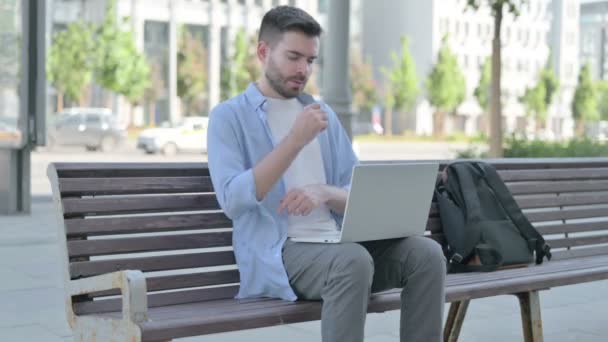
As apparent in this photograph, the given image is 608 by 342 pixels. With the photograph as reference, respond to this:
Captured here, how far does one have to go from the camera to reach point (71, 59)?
4916cm

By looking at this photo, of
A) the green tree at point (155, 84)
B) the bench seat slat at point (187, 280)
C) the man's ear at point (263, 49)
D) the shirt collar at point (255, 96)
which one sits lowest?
the bench seat slat at point (187, 280)

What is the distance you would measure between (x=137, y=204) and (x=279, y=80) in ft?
2.29

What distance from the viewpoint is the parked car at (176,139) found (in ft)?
119

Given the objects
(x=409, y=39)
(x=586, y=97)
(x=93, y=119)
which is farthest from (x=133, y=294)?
(x=409, y=39)

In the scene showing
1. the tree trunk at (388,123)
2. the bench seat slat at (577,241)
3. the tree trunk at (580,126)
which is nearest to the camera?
the bench seat slat at (577,241)

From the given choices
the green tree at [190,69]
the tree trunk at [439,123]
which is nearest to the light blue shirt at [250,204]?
the green tree at [190,69]

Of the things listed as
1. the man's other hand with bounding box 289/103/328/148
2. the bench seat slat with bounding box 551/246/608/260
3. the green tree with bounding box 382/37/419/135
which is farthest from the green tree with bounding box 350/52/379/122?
the man's other hand with bounding box 289/103/328/148

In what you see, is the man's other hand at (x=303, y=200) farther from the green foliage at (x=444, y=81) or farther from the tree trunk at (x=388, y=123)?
Answer: the tree trunk at (x=388, y=123)

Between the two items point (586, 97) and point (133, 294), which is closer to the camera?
point (133, 294)

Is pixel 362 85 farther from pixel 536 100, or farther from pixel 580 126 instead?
pixel 580 126

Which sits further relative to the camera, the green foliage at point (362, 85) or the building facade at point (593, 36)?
the building facade at point (593, 36)

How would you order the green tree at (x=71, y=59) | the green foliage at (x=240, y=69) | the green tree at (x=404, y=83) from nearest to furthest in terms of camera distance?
the green tree at (x=71, y=59) → the green foliage at (x=240, y=69) → the green tree at (x=404, y=83)

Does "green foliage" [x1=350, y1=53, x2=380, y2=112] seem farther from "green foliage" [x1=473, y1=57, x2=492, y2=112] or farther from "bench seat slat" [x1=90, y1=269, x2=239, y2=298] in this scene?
"bench seat slat" [x1=90, y1=269, x2=239, y2=298]

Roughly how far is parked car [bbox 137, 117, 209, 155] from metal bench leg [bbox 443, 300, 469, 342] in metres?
31.4
